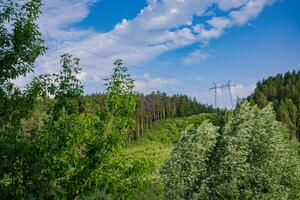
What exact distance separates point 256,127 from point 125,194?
855 inches

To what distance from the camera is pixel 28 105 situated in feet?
49.5

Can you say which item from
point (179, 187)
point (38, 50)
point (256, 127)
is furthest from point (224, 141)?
point (38, 50)

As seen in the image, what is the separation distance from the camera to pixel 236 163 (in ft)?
113

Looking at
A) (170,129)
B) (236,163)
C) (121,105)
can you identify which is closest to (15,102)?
(121,105)

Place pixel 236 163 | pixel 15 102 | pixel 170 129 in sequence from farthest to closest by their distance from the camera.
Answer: pixel 170 129 < pixel 236 163 < pixel 15 102

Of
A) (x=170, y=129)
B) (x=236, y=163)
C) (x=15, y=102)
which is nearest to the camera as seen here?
(x=15, y=102)

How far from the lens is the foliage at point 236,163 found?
34.2 meters

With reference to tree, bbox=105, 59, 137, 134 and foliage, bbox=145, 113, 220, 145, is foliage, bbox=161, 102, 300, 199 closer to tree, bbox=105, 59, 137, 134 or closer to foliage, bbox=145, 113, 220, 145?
tree, bbox=105, 59, 137, 134

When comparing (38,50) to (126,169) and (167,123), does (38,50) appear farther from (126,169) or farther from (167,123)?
(167,123)

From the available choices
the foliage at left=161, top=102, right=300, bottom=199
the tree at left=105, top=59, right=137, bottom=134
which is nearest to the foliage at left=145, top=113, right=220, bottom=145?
the foliage at left=161, top=102, right=300, bottom=199

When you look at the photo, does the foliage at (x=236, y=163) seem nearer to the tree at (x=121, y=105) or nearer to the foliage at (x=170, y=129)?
the tree at (x=121, y=105)

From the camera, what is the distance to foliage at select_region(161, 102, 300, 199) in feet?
112

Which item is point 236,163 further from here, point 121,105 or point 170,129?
point 170,129

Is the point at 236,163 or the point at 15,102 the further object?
the point at 236,163
